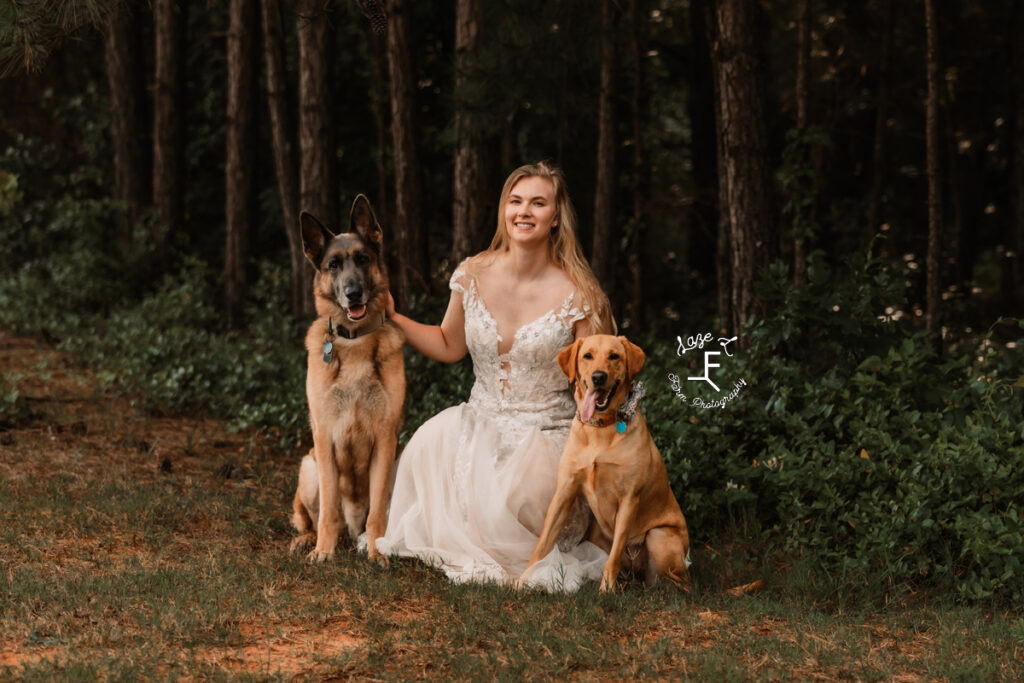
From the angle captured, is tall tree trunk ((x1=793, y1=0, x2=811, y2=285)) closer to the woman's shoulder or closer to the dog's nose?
the woman's shoulder

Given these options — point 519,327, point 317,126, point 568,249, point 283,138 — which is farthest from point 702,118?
point 519,327

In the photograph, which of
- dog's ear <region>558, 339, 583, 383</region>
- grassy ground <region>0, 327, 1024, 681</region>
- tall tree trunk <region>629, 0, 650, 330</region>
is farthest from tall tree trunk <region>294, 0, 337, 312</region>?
dog's ear <region>558, 339, 583, 383</region>

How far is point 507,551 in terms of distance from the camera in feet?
15.8

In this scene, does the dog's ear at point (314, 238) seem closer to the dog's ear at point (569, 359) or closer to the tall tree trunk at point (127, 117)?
the dog's ear at point (569, 359)

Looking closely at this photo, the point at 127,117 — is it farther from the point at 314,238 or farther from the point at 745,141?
the point at 314,238

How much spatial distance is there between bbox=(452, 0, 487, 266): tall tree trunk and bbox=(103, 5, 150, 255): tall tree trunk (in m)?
7.68

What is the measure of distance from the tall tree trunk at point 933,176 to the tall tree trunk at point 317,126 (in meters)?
5.81

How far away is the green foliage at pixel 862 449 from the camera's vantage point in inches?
194

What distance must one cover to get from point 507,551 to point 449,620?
29.8 inches

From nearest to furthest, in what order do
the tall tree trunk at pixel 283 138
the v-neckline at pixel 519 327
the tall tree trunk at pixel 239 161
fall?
the v-neckline at pixel 519 327, the tall tree trunk at pixel 283 138, the tall tree trunk at pixel 239 161

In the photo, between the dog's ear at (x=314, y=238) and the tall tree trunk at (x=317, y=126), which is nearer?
the dog's ear at (x=314, y=238)

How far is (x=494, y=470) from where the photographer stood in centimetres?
497

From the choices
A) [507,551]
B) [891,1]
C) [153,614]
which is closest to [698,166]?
[891,1]

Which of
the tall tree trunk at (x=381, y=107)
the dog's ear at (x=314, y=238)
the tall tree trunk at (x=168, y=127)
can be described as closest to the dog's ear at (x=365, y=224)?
the dog's ear at (x=314, y=238)
